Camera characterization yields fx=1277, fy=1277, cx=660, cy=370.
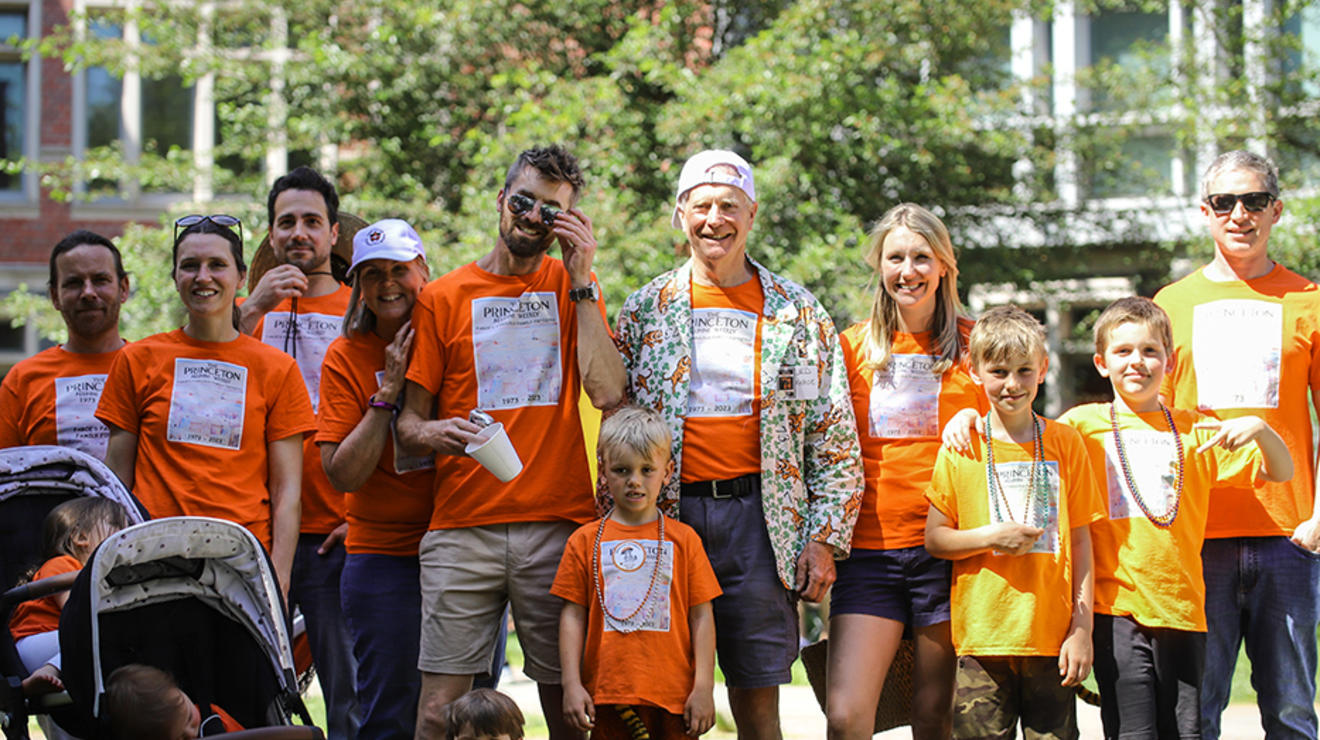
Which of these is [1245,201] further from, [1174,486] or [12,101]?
[12,101]

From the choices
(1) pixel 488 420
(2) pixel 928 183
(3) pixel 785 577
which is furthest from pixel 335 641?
(2) pixel 928 183

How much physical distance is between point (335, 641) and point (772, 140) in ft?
23.1

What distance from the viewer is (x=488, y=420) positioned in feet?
13.2

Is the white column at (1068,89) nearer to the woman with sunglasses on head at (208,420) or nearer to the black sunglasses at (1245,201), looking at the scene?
the black sunglasses at (1245,201)

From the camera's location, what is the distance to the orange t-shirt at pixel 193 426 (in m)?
4.55

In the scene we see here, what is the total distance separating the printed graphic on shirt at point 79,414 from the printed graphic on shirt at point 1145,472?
3773 mm

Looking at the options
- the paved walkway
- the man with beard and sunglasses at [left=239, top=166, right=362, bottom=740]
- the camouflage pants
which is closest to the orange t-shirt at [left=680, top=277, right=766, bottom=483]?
the camouflage pants

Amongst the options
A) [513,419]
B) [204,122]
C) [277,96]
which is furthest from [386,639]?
[204,122]

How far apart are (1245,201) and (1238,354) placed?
0.56 meters

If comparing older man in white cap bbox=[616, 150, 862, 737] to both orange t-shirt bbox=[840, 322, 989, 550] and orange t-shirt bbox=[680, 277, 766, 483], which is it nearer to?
orange t-shirt bbox=[680, 277, 766, 483]

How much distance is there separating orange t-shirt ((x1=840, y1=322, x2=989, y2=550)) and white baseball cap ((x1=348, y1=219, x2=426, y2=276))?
1.65m

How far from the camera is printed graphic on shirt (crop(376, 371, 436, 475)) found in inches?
170

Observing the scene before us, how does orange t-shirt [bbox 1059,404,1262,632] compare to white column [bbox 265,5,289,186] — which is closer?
orange t-shirt [bbox 1059,404,1262,632]

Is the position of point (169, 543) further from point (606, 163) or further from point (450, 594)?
point (606, 163)
